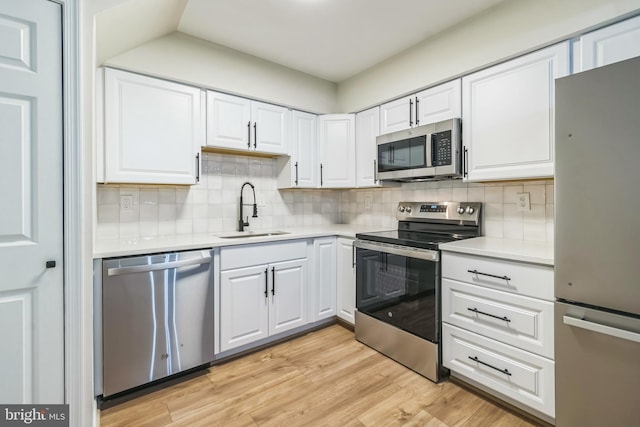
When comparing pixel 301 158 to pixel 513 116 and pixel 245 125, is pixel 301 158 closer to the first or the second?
pixel 245 125

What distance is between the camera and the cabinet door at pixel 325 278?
269 centimetres

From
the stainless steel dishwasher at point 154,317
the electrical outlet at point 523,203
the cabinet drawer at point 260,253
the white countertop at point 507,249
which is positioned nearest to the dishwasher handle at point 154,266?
the stainless steel dishwasher at point 154,317

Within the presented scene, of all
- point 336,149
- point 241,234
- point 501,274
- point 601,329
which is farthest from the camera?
point 336,149

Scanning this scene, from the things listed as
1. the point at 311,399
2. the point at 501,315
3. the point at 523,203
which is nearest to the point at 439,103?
the point at 523,203

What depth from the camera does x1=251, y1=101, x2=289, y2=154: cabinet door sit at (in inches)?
103

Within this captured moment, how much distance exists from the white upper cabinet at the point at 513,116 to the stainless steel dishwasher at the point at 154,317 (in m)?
2.01

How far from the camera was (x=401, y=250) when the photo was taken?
2.14 m

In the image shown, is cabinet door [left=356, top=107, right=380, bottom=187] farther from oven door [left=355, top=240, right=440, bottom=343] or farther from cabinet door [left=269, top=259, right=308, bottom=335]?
cabinet door [left=269, top=259, right=308, bottom=335]

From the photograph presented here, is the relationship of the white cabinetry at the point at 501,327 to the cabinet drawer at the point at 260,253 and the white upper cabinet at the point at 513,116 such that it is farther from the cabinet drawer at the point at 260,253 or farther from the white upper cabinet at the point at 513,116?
the cabinet drawer at the point at 260,253

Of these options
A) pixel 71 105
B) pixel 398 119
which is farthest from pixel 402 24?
pixel 71 105

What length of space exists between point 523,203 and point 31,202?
2.78 meters

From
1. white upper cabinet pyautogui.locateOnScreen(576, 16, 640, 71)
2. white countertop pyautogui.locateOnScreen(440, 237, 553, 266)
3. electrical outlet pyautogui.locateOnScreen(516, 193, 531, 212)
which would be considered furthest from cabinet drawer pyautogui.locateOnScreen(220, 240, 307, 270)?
white upper cabinet pyautogui.locateOnScreen(576, 16, 640, 71)

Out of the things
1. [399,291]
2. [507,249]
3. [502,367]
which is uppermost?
[507,249]

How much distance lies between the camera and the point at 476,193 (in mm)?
2359
